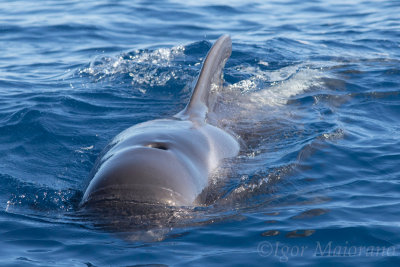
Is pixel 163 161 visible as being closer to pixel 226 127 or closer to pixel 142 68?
pixel 226 127

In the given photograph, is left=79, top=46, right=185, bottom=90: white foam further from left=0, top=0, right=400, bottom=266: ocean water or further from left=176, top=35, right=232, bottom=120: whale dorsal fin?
left=176, top=35, right=232, bottom=120: whale dorsal fin

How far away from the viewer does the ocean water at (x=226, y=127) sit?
6.41 m

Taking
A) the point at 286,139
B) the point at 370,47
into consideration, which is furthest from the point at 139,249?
the point at 370,47

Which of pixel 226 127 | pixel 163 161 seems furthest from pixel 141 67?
pixel 163 161

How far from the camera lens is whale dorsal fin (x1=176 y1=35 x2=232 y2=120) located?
9.45m

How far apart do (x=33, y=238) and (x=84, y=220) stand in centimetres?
64

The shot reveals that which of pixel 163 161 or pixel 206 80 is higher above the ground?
pixel 206 80

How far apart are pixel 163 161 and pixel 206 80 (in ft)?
11.0

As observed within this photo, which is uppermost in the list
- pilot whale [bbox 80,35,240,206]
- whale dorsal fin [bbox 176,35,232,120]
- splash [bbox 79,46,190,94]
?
splash [bbox 79,46,190,94]

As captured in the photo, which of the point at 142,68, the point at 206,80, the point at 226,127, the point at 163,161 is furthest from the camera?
the point at 142,68

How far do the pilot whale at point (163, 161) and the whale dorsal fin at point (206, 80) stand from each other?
0.04 metres

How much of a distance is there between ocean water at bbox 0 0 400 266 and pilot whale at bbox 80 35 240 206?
231 millimetres

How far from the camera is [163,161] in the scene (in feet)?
22.9

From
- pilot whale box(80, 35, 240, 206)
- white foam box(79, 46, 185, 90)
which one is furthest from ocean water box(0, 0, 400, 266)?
pilot whale box(80, 35, 240, 206)
